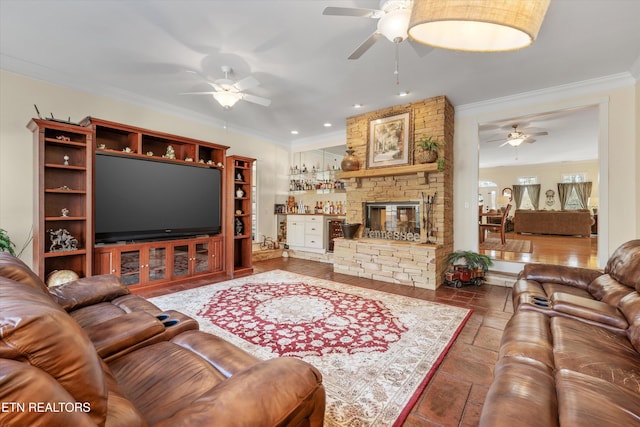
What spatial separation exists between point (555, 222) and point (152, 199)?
11508 millimetres

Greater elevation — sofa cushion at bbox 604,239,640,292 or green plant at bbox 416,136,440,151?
green plant at bbox 416,136,440,151

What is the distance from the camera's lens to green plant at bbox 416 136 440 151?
4.39 m

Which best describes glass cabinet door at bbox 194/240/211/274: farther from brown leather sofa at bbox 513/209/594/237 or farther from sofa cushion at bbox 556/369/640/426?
brown leather sofa at bbox 513/209/594/237

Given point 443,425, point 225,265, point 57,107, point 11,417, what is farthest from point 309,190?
point 11,417

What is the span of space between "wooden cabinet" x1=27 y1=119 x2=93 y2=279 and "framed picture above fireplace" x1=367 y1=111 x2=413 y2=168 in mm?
4206

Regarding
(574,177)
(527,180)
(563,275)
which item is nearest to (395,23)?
(563,275)

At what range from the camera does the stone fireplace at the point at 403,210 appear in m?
Answer: 4.43

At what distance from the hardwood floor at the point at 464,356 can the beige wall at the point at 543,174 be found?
10.0 m

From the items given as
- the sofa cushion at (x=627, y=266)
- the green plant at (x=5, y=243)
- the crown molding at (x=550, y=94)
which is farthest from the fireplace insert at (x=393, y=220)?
the green plant at (x=5, y=243)

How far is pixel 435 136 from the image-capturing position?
14.8 ft

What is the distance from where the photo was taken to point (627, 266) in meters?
2.16

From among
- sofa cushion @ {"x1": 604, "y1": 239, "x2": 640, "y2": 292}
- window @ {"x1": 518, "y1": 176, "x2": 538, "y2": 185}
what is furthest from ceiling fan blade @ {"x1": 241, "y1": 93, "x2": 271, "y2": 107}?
window @ {"x1": 518, "y1": 176, "x2": 538, "y2": 185}

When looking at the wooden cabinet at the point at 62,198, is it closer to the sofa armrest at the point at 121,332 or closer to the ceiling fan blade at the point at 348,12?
the sofa armrest at the point at 121,332

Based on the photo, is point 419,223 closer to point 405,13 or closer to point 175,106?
point 405,13
